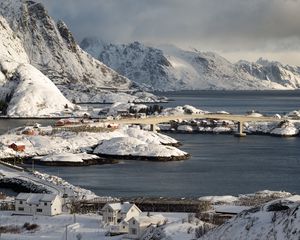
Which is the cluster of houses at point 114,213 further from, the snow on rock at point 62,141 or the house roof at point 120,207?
the snow on rock at point 62,141

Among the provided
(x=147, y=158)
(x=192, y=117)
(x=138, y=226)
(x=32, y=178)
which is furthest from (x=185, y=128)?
(x=138, y=226)

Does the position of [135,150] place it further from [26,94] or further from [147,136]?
[26,94]

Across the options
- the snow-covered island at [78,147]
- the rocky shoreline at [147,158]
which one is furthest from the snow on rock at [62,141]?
the rocky shoreline at [147,158]

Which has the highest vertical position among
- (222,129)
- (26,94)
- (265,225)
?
(26,94)

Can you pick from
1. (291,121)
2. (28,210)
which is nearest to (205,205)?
(28,210)

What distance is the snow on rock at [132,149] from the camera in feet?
291

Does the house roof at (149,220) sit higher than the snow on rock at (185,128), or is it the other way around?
the snow on rock at (185,128)

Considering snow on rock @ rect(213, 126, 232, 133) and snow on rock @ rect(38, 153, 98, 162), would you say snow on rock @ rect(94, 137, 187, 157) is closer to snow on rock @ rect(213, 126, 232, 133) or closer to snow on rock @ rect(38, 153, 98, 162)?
snow on rock @ rect(38, 153, 98, 162)

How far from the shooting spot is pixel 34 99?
17025cm

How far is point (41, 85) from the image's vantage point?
582 feet

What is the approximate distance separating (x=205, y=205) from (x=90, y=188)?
1916 cm

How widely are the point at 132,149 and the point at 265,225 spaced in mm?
67224

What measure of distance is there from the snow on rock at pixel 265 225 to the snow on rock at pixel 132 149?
62638 millimetres

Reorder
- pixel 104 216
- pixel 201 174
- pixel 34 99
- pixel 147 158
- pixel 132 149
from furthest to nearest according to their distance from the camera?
pixel 34 99 → pixel 132 149 → pixel 147 158 → pixel 201 174 → pixel 104 216
